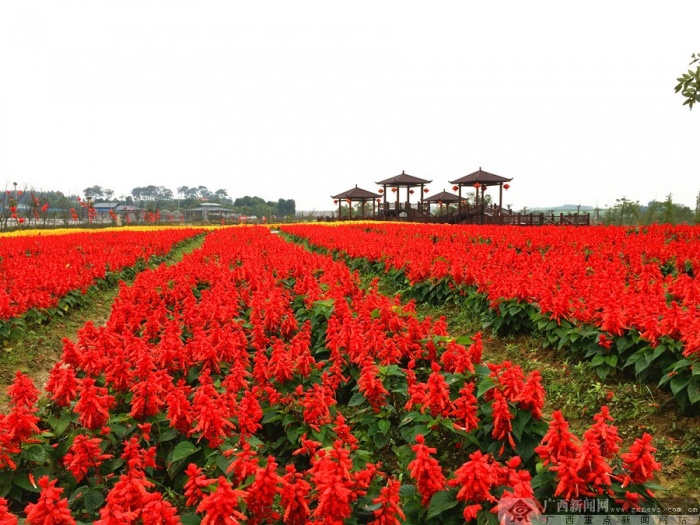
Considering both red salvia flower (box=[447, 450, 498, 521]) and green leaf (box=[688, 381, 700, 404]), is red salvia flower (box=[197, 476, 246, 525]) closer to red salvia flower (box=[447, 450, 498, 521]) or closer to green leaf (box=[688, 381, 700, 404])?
red salvia flower (box=[447, 450, 498, 521])

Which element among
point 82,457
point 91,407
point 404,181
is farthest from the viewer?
point 404,181

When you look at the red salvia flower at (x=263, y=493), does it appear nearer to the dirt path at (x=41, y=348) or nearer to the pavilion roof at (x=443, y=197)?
the dirt path at (x=41, y=348)

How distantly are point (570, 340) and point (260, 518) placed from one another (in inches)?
167

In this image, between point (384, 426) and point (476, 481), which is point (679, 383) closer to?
point (384, 426)

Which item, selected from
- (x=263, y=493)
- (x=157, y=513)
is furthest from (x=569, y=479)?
(x=157, y=513)

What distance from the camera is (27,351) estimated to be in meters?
7.15

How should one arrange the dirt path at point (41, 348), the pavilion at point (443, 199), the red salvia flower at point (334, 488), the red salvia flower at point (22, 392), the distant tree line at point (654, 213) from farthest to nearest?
1. the pavilion at point (443, 199)
2. the distant tree line at point (654, 213)
3. the dirt path at point (41, 348)
4. the red salvia flower at point (22, 392)
5. the red salvia flower at point (334, 488)

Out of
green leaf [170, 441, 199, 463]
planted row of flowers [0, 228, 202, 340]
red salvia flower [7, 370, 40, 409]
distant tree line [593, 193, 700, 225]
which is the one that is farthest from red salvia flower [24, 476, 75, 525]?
distant tree line [593, 193, 700, 225]

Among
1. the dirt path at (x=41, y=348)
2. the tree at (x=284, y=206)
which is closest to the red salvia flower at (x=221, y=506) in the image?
the dirt path at (x=41, y=348)

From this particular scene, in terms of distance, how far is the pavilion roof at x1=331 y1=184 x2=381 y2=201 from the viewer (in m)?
43.7

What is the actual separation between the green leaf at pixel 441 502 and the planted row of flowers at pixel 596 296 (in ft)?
8.28

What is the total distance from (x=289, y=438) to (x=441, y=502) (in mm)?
1460

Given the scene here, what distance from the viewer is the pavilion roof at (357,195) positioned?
1722 inches

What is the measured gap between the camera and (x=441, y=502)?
8.27 feet
